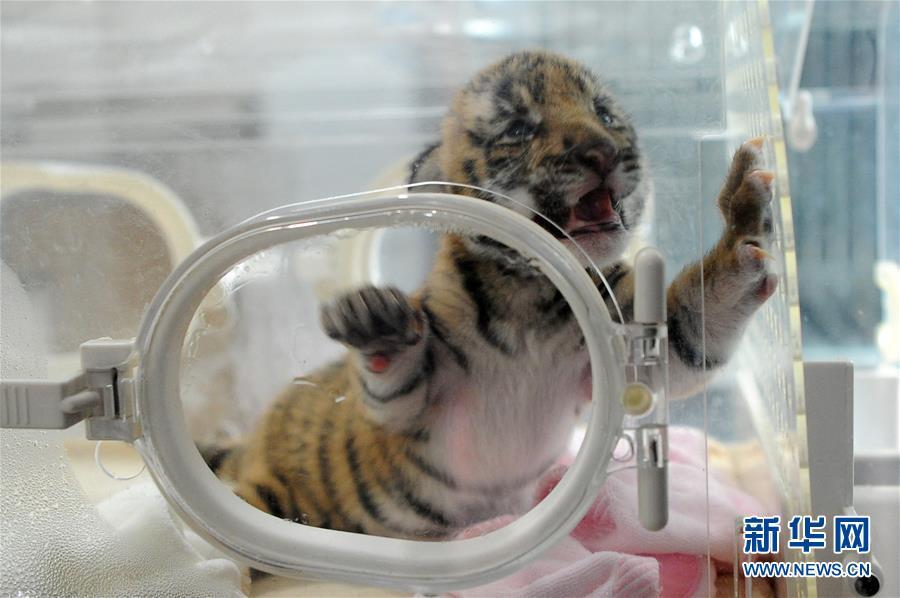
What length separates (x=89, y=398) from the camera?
760 mm

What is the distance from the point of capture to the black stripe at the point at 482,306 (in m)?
0.78

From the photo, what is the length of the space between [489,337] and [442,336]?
46 millimetres

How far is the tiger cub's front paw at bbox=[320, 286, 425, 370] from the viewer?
30.1 inches

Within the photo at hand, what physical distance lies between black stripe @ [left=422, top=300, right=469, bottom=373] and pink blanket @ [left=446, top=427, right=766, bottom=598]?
0.14 m

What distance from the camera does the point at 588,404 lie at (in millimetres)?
769

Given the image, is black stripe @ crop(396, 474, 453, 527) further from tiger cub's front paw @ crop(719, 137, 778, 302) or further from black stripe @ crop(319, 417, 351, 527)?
tiger cub's front paw @ crop(719, 137, 778, 302)

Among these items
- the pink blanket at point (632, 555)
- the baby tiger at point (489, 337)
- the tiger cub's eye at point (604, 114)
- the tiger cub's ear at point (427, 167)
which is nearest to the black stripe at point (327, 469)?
the baby tiger at point (489, 337)

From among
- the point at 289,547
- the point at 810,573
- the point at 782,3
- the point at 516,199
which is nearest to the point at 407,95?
the point at 516,199

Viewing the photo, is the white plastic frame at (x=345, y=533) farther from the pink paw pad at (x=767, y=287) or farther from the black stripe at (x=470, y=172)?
the pink paw pad at (x=767, y=287)

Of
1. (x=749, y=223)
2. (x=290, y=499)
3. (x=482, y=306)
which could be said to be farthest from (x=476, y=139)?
(x=290, y=499)

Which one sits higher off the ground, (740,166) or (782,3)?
(782,3)

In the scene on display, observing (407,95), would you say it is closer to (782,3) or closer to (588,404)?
(588,404)

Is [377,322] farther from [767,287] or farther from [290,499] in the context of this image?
[767,287]

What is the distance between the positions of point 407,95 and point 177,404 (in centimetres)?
43
